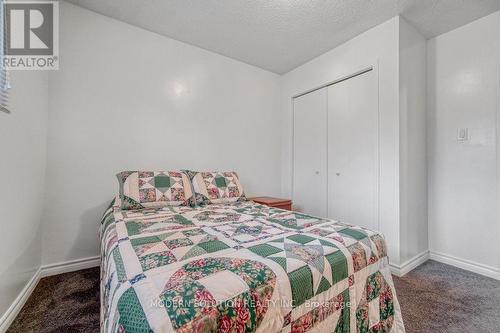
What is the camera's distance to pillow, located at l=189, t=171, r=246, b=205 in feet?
7.30

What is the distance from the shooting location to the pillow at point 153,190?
1.92 m

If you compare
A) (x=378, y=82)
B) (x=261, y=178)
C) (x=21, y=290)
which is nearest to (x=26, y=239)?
(x=21, y=290)

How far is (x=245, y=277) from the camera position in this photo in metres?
0.80

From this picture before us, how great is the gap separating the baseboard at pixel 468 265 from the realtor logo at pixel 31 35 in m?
4.08

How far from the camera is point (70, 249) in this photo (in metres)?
2.12

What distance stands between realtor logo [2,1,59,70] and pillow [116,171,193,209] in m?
1.07

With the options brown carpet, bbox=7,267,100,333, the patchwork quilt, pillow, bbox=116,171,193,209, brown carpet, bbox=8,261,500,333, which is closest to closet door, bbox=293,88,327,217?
brown carpet, bbox=8,261,500,333

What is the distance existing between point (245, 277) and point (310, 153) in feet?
8.61

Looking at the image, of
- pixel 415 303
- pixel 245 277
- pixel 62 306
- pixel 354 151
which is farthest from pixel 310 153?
pixel 62 306

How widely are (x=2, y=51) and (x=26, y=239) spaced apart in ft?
4.23

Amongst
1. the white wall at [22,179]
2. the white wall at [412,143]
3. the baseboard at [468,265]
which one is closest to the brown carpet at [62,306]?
the white wall at [22,179]

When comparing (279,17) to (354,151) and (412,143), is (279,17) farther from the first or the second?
(412,143)

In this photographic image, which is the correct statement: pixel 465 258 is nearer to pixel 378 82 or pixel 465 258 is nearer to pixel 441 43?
pixel 378 82

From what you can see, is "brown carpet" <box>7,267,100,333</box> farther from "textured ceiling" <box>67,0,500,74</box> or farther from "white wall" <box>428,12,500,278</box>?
"white wall" <box>428,12,500,278</box>
